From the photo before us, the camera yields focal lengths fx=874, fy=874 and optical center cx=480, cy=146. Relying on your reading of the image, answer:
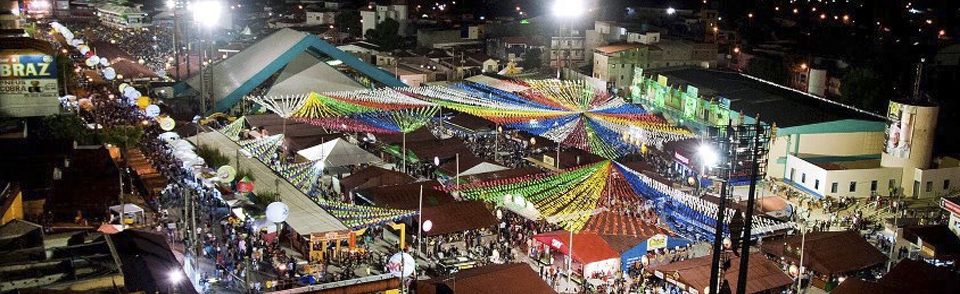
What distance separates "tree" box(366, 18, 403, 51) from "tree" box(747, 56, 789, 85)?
53.5 ft

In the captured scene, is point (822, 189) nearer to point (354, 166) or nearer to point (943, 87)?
point (354, 166)

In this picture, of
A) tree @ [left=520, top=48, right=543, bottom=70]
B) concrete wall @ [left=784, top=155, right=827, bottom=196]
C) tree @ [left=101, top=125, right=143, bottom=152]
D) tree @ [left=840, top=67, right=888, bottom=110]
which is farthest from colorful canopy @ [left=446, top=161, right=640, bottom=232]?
tree @ [left=520, top=48, right=543, bottom=70]

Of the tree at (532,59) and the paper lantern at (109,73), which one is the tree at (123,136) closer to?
the paper lantern at (109,73)

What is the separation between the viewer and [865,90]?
3038cm

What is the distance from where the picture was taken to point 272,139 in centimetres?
2016

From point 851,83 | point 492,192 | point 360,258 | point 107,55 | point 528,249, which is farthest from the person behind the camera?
point 107,55

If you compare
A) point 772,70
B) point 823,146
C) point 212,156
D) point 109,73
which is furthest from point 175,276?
point 772,70

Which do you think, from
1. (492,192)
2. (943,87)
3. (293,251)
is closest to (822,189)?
(492,192)

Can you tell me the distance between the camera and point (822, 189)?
65.9 feet

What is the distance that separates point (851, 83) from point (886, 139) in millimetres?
10734

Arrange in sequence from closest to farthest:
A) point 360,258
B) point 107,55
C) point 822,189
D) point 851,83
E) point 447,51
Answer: point 360,258 → point 822,189 → point 851,83 → point 107,55 → point 447,51

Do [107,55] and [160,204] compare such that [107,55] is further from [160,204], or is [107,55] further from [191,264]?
[191,264]

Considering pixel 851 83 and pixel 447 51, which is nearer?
pixel 851 83

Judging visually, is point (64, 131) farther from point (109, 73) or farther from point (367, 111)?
point (109, 73)
